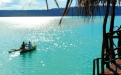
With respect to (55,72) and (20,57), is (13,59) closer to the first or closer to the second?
(20,57)

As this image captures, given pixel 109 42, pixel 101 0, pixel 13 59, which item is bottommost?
pixel 13 59

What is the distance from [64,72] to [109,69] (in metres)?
11.2

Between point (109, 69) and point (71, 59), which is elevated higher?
point (109, 69)

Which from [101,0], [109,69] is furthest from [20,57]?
[101,0]

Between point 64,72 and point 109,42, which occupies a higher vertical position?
point 109,42

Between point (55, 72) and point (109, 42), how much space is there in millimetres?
11595

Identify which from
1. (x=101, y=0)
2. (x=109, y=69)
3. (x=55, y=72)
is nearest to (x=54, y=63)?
(x=55, y=72)

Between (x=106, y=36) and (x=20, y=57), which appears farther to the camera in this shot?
(x=20, y=57)

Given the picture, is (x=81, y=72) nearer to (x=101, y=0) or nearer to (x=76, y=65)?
(x=76, y=65)

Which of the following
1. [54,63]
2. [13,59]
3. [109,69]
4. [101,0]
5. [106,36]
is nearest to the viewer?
[101,0]

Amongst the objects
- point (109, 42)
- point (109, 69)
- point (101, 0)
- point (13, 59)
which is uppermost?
point (101, 0)

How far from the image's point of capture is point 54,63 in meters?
20.6

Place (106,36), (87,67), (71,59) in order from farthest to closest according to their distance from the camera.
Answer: (71,59)
(87,67)
(106,36)

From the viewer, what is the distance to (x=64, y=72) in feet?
55.1
